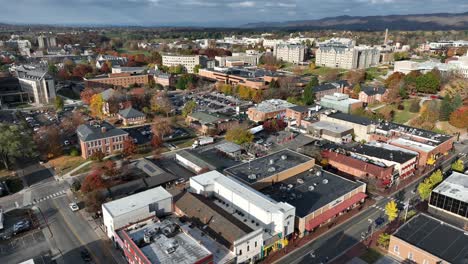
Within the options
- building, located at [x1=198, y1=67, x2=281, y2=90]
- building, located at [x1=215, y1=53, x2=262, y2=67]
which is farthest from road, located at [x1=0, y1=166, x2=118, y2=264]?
building, located at [x1=215, y1=53, x2=262, y2=67]

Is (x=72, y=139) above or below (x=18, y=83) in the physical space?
below

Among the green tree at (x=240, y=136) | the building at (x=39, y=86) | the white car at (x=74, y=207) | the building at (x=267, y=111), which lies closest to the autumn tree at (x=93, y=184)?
the white car at (x=74, y=207)

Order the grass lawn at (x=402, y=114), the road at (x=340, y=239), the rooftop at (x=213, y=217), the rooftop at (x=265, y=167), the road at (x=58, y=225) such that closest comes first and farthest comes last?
the rooftop at (x=213, y=217) < the road at (x=340, y=239) < the road at (x=58, y=225) < the rooftop at (x=265, y=167) < the grass lawn at (x=402, y=114)

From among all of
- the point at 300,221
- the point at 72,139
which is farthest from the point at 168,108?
the point at 300,221

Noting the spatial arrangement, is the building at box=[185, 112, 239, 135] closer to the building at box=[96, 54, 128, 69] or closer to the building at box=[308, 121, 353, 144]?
the building at box=[308, 121, 353, 144]

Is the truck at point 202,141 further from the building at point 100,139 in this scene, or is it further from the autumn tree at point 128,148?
the building at point 100,139

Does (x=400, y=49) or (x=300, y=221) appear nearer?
(x=300, y=221)

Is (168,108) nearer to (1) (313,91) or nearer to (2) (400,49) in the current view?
(1) (313,91)
